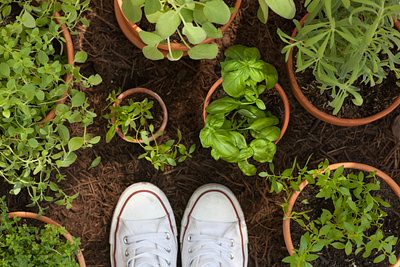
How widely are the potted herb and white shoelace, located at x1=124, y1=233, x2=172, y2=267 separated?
1.07ft

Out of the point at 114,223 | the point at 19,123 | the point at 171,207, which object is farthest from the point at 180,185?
the point at 19,123

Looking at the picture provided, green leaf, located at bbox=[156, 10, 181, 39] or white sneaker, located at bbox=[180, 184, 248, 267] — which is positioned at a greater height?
green leaf, located at bbox=[156, 10, 181, 39]

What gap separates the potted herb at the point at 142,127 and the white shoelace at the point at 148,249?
1.07ft

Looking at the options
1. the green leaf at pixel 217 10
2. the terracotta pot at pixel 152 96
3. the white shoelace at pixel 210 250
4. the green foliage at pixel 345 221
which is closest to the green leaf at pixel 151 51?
the green leaf at pixel 217 10

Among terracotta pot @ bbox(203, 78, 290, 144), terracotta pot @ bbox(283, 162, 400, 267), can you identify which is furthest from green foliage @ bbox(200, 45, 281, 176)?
terracotta pot @ bbox(283, 162, 400, 267)

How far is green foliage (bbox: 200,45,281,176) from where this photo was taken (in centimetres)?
124

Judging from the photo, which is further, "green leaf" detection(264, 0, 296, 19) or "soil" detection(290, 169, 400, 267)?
"soil" detection(290, 169, 400, 267)

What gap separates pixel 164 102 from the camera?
1634 mm

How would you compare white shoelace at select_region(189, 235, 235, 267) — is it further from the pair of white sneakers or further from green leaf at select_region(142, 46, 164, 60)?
green leaf at select_region(142, 46, 164, 60)

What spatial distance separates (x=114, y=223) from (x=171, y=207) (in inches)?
10.7

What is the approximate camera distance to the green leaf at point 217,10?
0.89m

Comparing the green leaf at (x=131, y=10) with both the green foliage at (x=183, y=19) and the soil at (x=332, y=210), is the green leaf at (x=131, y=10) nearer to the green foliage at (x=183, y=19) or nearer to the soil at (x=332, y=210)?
the green foliage at (x=183, y=19)

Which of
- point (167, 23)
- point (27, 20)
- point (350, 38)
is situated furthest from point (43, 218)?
point (350, 38)

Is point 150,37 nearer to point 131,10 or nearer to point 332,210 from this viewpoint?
point 131,10
